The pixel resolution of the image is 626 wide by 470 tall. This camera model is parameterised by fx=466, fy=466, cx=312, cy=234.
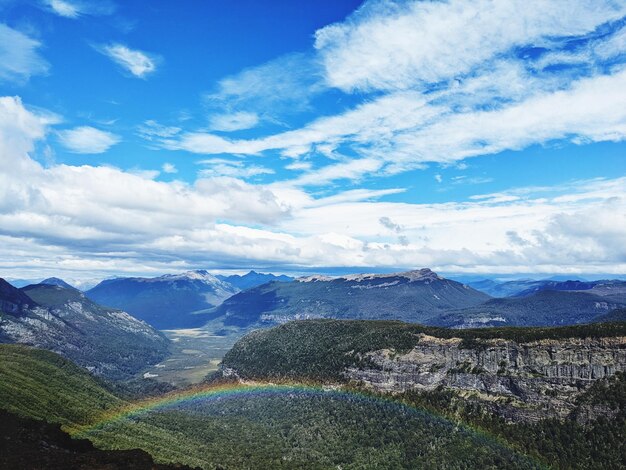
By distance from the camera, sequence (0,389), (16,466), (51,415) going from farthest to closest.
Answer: (51,415) → (0,389) → (16,466)

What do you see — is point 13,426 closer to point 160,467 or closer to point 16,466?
point 16,466

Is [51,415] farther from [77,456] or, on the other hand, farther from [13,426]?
[77,456]

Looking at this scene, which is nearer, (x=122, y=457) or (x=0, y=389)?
(x=122, y=457)

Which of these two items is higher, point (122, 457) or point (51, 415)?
point (122, 457)

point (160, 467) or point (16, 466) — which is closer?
point (16, 466)

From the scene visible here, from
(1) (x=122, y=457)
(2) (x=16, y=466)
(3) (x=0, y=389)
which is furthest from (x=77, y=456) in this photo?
(3) (x=0, y=389)

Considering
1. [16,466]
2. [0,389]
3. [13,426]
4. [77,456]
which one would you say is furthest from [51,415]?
[16,466]

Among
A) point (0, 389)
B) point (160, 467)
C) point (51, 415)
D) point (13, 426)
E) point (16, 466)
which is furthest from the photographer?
point (51, 415)

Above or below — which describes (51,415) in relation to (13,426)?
below

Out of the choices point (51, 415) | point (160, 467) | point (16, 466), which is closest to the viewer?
point (16, 466)
